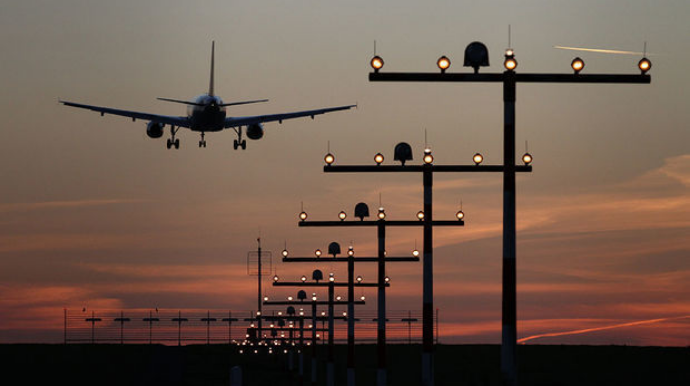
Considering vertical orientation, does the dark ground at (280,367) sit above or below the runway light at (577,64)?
below

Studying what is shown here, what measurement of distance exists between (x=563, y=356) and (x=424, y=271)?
12435 centimetres

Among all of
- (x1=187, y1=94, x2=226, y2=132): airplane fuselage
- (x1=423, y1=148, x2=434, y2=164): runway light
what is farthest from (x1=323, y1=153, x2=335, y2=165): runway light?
(x1=187, y1=94, x2=226, y2=132): airplane fuselage

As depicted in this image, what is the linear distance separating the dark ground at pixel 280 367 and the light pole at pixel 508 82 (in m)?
61.3

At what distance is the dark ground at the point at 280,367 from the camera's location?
105562mm

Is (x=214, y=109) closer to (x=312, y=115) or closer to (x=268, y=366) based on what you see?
(x=312, y=115)

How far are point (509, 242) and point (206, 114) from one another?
81411 mm

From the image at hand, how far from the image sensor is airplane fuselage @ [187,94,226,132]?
Result: 113438mm

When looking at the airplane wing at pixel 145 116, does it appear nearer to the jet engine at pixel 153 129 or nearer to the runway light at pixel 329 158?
the jet engine at pixel 153 129

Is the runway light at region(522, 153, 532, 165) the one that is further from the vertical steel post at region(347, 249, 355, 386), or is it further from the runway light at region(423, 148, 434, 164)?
the vertical steel post at region(347, 249, 355, 386)

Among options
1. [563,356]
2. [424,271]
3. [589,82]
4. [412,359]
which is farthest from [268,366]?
[589,82]

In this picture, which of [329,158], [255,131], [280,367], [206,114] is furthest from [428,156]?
[280,367]

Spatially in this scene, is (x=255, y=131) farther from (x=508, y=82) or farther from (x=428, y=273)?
(x=508, y=82)

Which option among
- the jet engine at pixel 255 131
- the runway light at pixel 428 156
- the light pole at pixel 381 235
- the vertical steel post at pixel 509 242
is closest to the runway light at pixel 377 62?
the vertical steel post at pixel 509 242

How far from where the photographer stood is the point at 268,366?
153 meters
